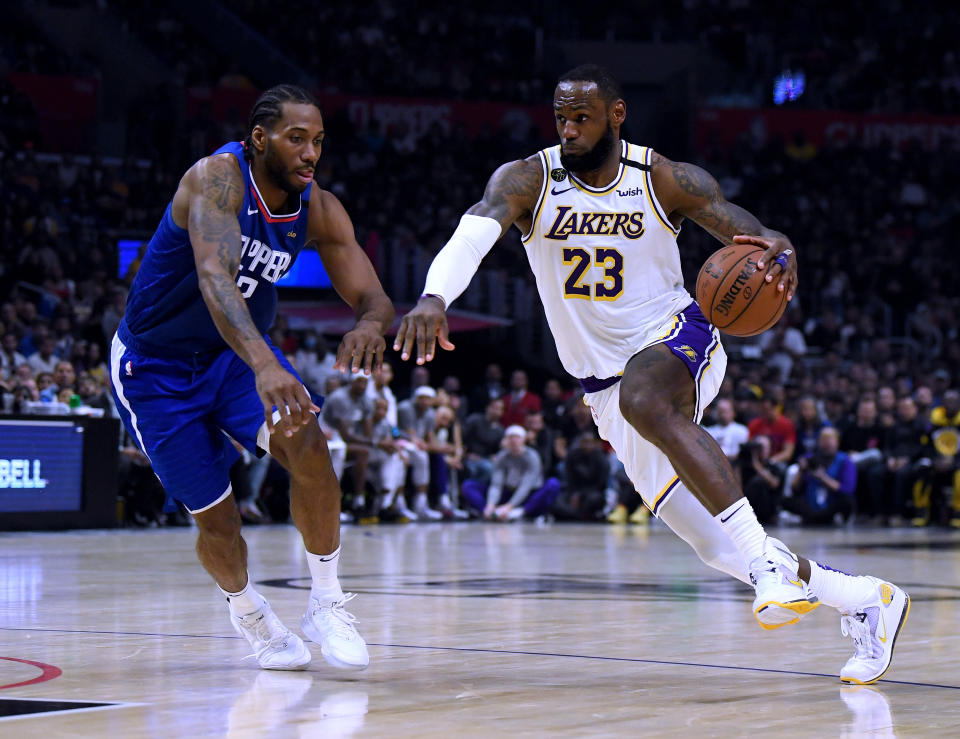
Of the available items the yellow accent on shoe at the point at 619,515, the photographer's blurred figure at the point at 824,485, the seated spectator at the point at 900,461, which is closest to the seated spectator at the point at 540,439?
the yellow accent on shoe at the point at 619,515

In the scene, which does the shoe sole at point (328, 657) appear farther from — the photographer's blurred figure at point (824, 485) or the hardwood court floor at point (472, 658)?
the photographer's blurred figure at point (824, 485)

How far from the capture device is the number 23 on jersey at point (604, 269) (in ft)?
17.2

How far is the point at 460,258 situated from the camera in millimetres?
4840

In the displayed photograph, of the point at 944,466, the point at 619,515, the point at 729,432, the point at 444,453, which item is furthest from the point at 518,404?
the point at 944,466

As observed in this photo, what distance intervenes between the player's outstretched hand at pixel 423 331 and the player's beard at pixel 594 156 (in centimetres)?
105

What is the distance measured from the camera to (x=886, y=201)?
85.6 ft

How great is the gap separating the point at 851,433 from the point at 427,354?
13.6 metres

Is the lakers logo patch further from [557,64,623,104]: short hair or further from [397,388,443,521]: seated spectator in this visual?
[397,388,443,521]: seated spectator

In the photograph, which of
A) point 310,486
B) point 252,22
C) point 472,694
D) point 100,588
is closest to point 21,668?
point 310,486

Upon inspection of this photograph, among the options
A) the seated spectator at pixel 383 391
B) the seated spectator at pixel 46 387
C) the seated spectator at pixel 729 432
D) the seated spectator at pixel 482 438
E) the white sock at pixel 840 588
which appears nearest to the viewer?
the white sock at pixel 840 588

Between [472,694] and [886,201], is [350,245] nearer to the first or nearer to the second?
[472,694]

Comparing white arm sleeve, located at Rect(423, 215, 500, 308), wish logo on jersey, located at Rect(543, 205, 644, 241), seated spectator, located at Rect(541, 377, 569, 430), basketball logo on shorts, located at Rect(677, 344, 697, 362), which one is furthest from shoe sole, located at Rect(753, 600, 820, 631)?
seated spectator, located at Rect(541, 377, 569, 430)

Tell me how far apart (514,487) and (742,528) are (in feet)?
40.2

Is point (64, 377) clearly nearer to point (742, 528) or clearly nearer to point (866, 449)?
point (866, 449)
